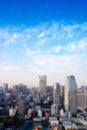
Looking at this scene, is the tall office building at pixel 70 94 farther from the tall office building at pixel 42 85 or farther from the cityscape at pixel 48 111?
the tall office building at pixel 42 85

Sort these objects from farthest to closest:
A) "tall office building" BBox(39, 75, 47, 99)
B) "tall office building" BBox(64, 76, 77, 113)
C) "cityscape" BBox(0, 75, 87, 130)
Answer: "tall office building" BBox(39, 75, 47, 99) → "tall office building" BBox(64, 76, 77, 113) → "cityscape" BBox(0, 75, 87, 130)

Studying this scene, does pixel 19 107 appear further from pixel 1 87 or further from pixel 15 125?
pixel 1 87

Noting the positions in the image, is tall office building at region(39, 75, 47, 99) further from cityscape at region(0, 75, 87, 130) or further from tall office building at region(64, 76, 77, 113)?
tall office building at region(64, 76, 77, 113)

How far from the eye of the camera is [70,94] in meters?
14.4

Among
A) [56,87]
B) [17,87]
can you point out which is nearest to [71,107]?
[56,87]

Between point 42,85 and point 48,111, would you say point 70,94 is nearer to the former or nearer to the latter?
point 48,111

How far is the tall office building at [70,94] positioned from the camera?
1384cm

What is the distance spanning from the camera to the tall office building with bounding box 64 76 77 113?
13.8m

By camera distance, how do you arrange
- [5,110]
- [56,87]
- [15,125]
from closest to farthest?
[15,125] < [5,110] < [56,87]

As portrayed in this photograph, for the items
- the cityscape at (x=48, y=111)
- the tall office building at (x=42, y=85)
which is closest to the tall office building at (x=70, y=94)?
the cityscape at (x=48, y=111)

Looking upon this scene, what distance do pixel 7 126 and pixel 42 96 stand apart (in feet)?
29.2

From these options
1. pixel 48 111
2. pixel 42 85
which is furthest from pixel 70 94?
pixel 42 85

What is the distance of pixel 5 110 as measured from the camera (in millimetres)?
13008

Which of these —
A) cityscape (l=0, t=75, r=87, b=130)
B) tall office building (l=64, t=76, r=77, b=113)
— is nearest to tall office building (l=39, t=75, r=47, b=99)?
cityscape (l=0, t=75, r=87, b=130)
